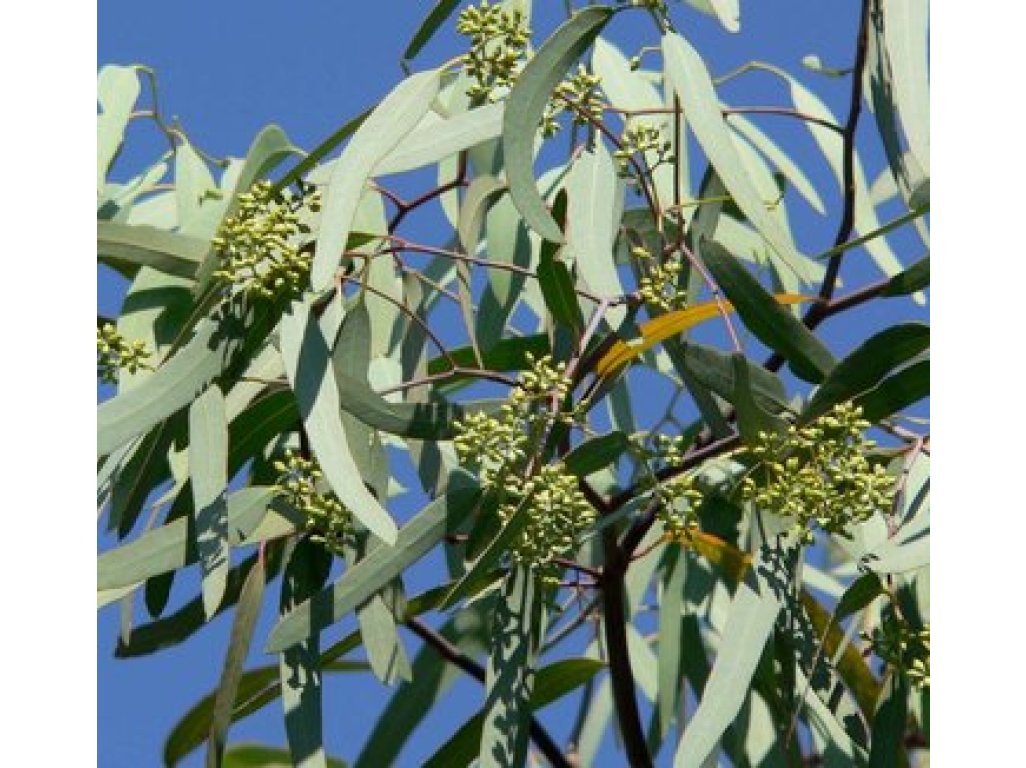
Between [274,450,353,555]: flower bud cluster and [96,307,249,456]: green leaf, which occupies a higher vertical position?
[96,307,249,456]: green leaf

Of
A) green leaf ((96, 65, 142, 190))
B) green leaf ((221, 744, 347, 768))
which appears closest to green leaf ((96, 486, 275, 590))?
green leaf ((96, 65, 142, 190))

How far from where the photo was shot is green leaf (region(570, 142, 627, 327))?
1.42 m

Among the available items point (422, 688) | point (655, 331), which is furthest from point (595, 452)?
point (422, 688)

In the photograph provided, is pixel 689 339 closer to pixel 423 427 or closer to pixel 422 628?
pixel 423 427

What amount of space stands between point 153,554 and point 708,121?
0.40 m

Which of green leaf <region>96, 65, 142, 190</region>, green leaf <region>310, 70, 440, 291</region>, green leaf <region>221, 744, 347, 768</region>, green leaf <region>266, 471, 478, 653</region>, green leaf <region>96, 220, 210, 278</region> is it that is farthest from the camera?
green leaf <region>221, 744, 347, 768</region>

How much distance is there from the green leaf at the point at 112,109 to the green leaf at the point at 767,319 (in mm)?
558

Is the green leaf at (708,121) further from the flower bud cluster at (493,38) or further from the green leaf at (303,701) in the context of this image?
the green leaf at (303,701)

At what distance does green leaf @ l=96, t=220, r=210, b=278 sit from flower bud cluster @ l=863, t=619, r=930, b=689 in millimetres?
458

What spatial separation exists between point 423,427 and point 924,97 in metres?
0.34

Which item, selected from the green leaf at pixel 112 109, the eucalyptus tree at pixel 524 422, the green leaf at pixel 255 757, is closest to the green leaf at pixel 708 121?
the eucalyptus tree at pixel 524 422

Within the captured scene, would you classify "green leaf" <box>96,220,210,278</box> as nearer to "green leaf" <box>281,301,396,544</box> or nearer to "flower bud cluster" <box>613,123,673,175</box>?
"green leaf" <box>281,301,396,544</box>
